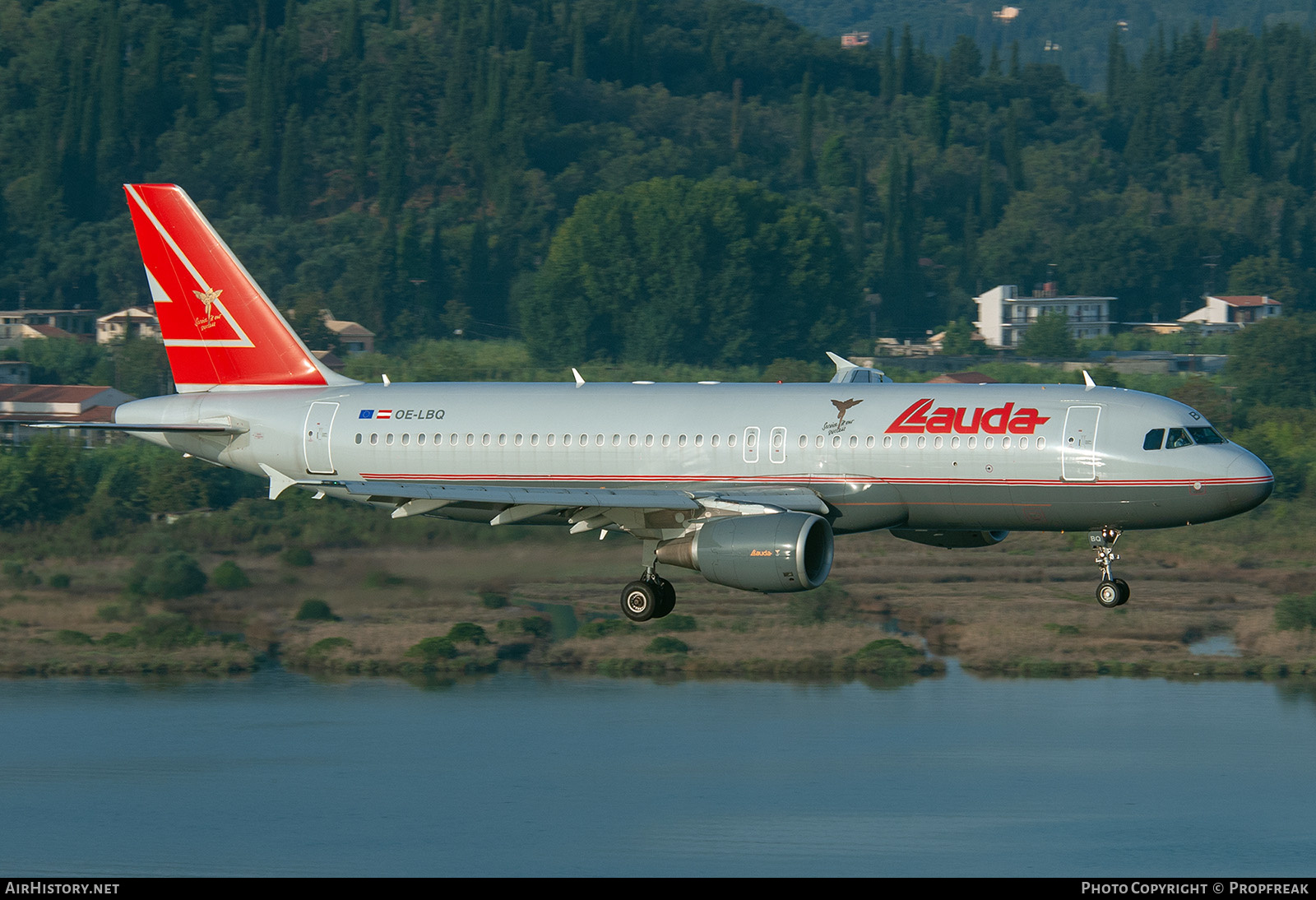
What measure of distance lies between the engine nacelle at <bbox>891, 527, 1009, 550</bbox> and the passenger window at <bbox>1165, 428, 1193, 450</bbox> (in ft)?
19.9

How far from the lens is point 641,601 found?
192ft

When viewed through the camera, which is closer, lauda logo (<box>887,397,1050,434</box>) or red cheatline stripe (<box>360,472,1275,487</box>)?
red cheatline stripe (<box>360,472,1275,487</box>)

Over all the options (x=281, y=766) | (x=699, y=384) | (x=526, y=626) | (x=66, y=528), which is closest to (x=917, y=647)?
(x=526, y=626)

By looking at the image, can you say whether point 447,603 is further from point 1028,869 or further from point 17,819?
point 1028,869

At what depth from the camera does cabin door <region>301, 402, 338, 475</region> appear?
63.8m

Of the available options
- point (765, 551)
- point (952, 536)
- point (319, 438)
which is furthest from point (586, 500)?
point (952, 536)

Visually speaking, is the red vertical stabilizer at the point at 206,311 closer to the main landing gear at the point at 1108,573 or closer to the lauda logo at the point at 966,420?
the lauda logo at the point at 966,420

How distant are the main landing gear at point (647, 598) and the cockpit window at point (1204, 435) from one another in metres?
16.0

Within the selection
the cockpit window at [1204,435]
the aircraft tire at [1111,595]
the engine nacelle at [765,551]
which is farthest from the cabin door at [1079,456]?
the engine nacelle at [765,551]

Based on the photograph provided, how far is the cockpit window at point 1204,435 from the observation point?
56.4 meters

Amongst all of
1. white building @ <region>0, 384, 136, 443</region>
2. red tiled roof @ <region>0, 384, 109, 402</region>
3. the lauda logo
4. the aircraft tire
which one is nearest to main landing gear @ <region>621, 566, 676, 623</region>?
the lauda logo

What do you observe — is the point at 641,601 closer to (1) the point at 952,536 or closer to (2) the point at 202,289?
(1) the point at 952,536

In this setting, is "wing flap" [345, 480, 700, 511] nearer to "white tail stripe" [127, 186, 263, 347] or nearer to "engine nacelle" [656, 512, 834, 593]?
"engine nacelle" [656, 512, 834, 593]

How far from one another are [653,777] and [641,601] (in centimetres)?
6161
